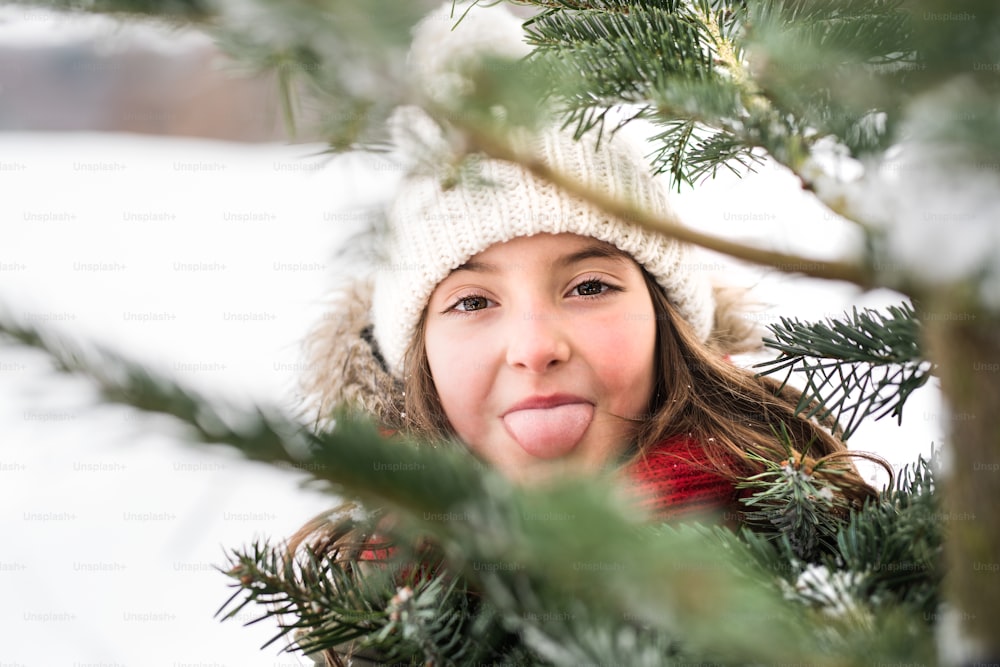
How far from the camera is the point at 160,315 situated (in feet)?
3.87

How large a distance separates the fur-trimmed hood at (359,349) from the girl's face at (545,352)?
0.18 meters

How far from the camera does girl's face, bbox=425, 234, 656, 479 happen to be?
742mm

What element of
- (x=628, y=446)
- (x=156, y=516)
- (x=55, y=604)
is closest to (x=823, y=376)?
(x=628, y=446)

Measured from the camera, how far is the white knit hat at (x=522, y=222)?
75cm

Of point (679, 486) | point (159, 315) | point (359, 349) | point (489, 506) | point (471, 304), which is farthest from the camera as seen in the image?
point (159, 315)

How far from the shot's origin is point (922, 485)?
48 centimetres

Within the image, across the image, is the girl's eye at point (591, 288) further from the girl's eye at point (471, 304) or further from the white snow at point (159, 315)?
the white snow at point (159, 315)

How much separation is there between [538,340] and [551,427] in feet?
0.30

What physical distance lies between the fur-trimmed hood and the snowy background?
0.12 feet

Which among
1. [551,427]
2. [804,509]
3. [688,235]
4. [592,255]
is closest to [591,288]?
[592,255]

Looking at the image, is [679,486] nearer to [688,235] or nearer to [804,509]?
[804,509]

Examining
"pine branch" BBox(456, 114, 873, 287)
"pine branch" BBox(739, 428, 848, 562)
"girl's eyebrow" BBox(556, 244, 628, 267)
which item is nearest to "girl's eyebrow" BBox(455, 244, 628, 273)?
"girl's eyebrow" BBox(556, 244, 628, 267)

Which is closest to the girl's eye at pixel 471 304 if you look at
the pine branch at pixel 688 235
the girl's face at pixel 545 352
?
the girl's face at pixel 545 352

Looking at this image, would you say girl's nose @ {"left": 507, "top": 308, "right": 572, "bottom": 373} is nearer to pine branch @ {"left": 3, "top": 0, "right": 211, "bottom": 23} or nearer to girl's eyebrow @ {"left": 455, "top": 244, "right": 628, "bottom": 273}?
girl's eyebrow @ {"left": 455, "top": 244, "right": 628, "bottom": 273}
